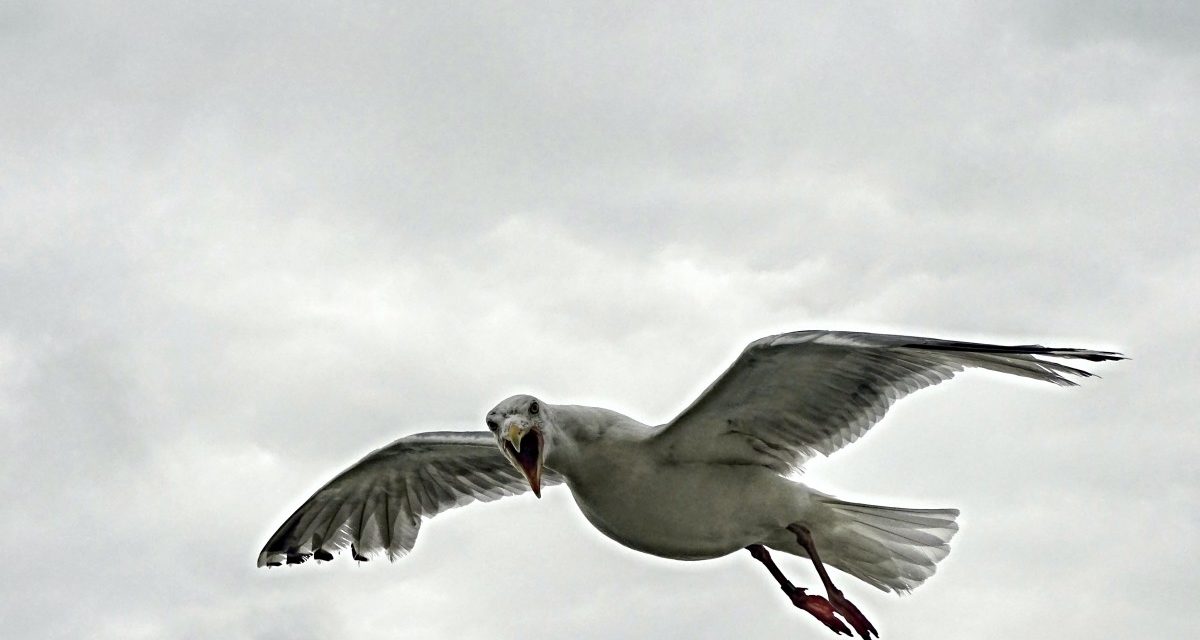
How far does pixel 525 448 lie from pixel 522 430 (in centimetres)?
27

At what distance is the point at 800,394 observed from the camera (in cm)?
1093

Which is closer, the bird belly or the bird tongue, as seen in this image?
the bird tongue

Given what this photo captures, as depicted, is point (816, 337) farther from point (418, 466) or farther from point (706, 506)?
point (418, 466)

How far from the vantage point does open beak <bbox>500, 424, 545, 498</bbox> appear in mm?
10000

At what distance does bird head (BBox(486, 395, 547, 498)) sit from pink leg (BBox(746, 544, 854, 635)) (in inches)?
92.4

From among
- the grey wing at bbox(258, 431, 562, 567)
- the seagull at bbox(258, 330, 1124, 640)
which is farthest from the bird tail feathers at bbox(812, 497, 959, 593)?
the grey wing at bbox(258, 431, 562, 567)

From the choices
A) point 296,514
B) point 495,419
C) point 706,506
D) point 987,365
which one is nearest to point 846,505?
point 706,506

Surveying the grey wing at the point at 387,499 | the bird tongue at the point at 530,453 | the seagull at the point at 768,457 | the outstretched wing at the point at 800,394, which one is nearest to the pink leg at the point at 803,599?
the seagull at the point at 768,457

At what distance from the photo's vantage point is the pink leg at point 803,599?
1112cm

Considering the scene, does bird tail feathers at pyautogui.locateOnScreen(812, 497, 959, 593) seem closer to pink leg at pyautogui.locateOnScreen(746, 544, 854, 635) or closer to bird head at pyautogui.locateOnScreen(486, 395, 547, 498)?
pink leg at pyautogui.locateOnScreen(746, 544, 854, 635)

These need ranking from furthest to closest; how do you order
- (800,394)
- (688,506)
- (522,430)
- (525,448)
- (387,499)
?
(387,499), (800,394), (688,506), (525,448), (522,430)

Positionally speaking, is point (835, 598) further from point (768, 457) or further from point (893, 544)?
point (768, 457)

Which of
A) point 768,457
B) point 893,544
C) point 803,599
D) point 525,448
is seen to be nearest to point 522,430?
point 525,448

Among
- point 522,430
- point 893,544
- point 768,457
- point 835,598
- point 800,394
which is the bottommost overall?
point 835,598
